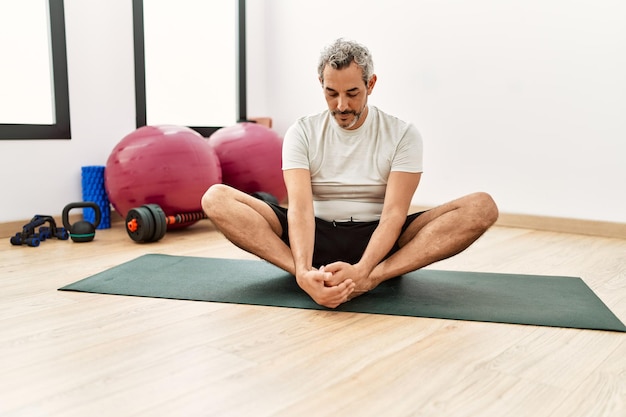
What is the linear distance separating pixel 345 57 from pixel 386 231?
58 cm

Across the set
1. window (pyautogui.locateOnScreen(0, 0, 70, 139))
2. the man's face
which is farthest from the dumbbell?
the man's face

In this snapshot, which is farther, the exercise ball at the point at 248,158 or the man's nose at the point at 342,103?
the exercise ball at the point at 248,158

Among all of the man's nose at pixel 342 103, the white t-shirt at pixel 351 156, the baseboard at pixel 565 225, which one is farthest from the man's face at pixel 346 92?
the baseboard at pixel 565 225

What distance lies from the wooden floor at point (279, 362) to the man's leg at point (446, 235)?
253 millimetres

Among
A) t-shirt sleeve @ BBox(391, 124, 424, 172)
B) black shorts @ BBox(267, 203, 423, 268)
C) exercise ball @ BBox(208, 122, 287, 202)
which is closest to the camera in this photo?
t-shirt sleeve @ BBox(391, 124, 424, 172)

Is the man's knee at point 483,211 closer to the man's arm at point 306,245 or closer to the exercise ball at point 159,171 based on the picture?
the man's arm at point 306,245

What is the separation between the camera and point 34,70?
321 centimetres

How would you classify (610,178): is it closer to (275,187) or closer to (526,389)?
(275,187)

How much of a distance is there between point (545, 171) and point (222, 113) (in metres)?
2.42

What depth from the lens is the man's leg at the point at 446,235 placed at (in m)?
1.92

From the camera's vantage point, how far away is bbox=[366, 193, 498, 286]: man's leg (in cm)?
192

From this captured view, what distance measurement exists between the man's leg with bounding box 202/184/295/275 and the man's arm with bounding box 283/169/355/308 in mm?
97

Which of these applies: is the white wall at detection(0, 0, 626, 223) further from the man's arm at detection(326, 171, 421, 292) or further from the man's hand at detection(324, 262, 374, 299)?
the man's hand at detection(324, 262, 374, 299)

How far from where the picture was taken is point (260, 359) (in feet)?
4.61
